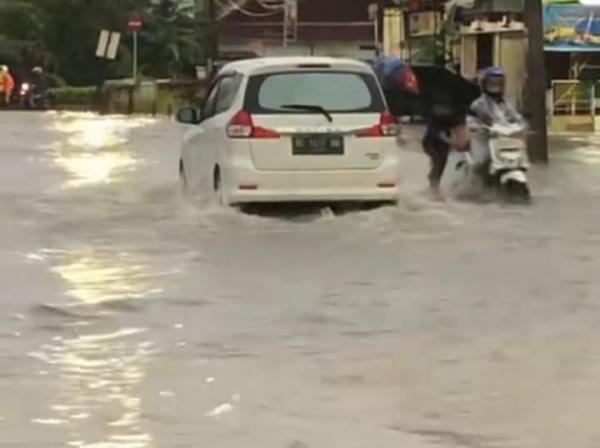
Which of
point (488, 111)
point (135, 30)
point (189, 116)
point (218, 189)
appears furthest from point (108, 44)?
point (218, 189)

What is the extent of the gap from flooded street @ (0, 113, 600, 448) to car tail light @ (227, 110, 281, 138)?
2.51 feet

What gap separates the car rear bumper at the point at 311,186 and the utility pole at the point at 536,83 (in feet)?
27.1

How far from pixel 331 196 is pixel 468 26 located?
82.1 ft

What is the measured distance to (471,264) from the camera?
44.1 ft

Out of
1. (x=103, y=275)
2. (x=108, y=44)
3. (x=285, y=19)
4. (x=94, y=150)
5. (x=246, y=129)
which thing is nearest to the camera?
(x=103, y=275)

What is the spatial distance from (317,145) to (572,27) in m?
21.2

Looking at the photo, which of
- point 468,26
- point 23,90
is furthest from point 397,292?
point 23,90

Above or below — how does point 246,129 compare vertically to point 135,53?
above

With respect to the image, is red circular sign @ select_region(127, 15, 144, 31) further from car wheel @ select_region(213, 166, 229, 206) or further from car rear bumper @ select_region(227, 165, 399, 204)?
car rear bumper @ select_region(227, 165, 399, 204)

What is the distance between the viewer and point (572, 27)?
36.2 m

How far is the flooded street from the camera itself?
7.93 m

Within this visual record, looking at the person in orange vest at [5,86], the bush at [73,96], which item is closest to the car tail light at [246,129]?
the person in orange vest at [5,86]

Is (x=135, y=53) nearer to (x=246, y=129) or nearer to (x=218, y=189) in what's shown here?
(x=218, y=189)

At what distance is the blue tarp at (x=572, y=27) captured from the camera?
36.1 m
